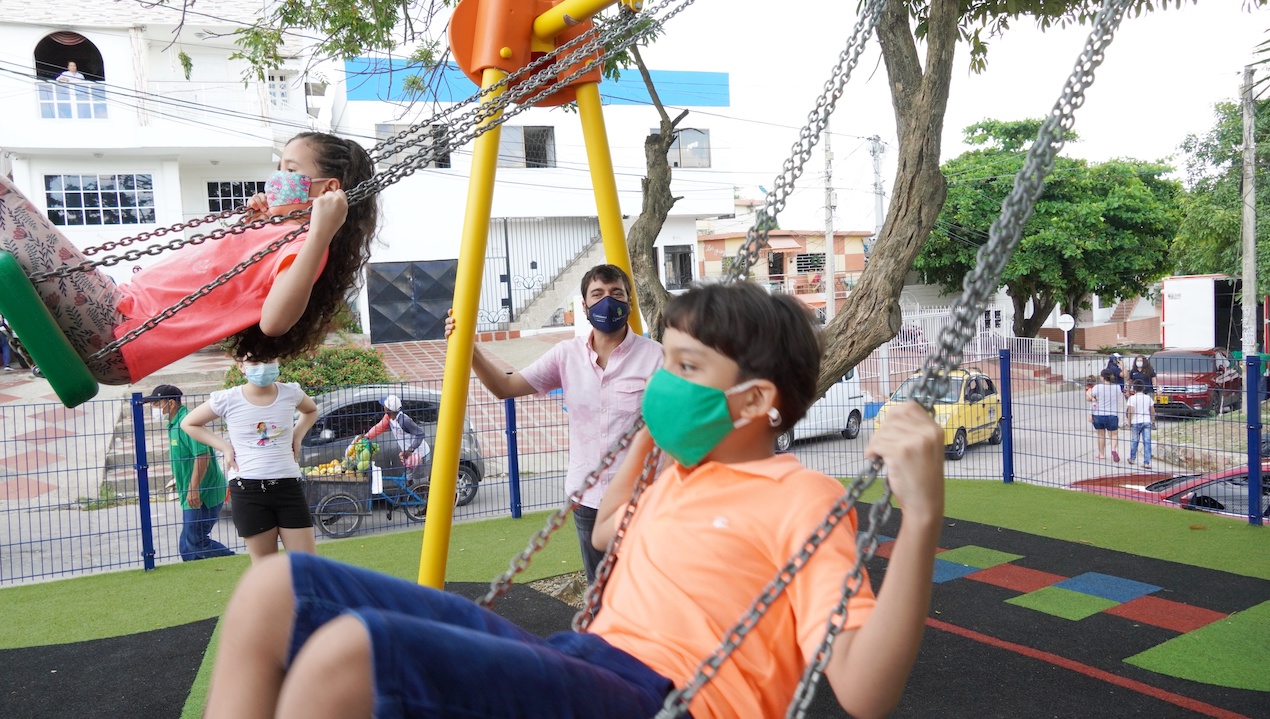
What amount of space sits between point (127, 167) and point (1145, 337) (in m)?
33.5

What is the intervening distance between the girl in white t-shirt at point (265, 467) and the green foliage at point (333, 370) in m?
5.20

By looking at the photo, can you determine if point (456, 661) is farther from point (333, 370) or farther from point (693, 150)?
point (693, 150)

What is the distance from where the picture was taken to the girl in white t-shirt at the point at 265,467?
476cm

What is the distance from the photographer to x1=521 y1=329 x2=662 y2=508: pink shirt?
364cm

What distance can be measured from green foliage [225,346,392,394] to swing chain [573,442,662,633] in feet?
28.7

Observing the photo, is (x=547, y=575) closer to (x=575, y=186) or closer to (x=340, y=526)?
(x=340, y=526)

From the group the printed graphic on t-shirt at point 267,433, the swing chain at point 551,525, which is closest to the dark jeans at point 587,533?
the swing chain at point 551,525

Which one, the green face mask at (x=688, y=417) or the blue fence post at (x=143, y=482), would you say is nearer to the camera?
the green face mask at (x=688, y=417)

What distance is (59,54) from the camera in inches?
741

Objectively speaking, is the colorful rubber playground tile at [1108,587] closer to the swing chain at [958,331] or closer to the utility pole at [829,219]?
the swing chain at [958,331]

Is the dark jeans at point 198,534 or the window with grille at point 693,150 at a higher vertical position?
the window with grille at point 693,150

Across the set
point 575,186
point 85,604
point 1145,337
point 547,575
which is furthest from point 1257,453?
point 1145,337

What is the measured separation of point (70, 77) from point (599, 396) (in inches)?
724

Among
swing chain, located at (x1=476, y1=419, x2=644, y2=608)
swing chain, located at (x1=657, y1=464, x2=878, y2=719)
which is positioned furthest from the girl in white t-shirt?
swing chain, located at (x1=657, y1=464, x2=878, y2=719)
